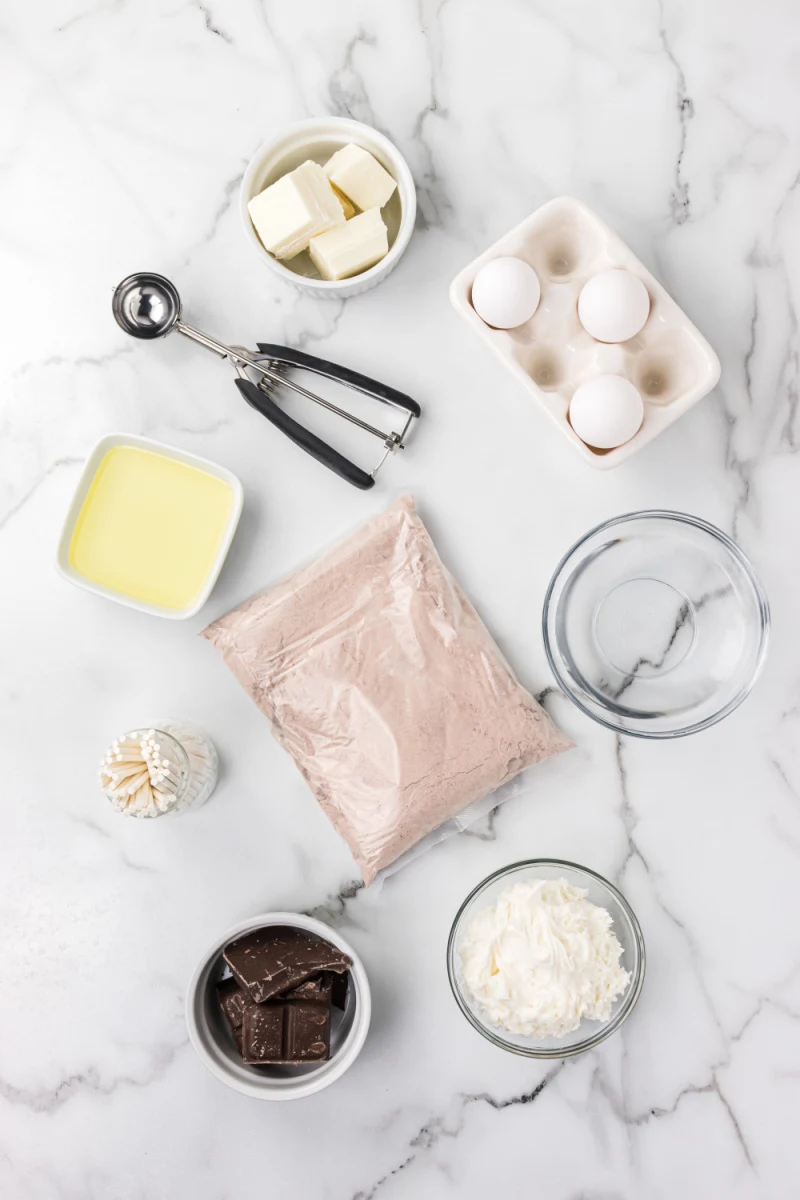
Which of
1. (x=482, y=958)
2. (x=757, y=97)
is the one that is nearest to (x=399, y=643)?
(x=482, y=958)

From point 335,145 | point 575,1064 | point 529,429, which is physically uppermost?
point 335,145

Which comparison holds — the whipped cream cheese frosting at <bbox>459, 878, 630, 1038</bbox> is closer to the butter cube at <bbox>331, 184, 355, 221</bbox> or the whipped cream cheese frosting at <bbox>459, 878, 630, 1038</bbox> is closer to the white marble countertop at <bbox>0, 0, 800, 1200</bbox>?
the white marble countertop at <bbox>0, 0, 800, 1200</bbox>

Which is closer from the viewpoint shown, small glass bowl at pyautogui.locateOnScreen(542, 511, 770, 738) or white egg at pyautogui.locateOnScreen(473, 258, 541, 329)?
white egg at pyautogui.locateOnScreen(473, 258, 541, 329)

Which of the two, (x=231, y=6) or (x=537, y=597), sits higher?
(x=231, y=6)

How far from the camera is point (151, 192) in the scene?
3.31 ft

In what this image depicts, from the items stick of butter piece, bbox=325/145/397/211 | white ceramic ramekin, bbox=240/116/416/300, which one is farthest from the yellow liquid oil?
stick of butter piece, bbox=325/145/397/211

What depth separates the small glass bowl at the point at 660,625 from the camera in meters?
0.99

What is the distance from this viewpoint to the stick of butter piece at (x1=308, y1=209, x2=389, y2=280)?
911 millimetres

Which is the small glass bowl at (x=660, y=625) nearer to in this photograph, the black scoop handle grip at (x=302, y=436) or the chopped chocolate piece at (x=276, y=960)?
the black scoop handle grip at (x=302, y=436)

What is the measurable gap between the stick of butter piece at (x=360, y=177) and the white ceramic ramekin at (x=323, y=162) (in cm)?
2

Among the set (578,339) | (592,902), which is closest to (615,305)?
(578,339)

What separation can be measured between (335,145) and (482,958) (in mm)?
901

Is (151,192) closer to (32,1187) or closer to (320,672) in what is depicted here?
(320,672)

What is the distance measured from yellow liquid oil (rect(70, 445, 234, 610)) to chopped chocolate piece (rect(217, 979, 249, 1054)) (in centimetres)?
43
